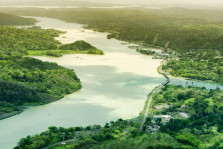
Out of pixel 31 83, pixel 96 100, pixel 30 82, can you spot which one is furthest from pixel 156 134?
pixel 30 82

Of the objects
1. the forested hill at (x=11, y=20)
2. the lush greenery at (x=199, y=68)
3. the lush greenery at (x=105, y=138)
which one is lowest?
the lush greenery at (x=105, y=138)

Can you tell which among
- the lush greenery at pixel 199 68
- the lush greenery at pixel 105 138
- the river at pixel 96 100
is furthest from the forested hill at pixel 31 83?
the lush greenery at pixel 199 68

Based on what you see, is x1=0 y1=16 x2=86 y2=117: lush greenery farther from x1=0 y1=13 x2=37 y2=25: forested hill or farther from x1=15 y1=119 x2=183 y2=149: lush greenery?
x1=0 y1=13 x2=37 y2=25: forested hill

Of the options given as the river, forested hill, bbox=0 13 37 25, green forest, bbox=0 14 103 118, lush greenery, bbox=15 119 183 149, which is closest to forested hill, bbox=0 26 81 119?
green forest, bbox=0 14 103 118

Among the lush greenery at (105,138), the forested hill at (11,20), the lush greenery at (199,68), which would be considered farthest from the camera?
the forested hill at (11,20)

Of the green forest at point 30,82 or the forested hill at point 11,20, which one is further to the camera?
the forested hill at point 11,20

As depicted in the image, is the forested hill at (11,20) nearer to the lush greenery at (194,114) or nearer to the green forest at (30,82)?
the green forest at (30,82)

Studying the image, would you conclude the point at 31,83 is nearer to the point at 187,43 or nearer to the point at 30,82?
the point at 30,82
